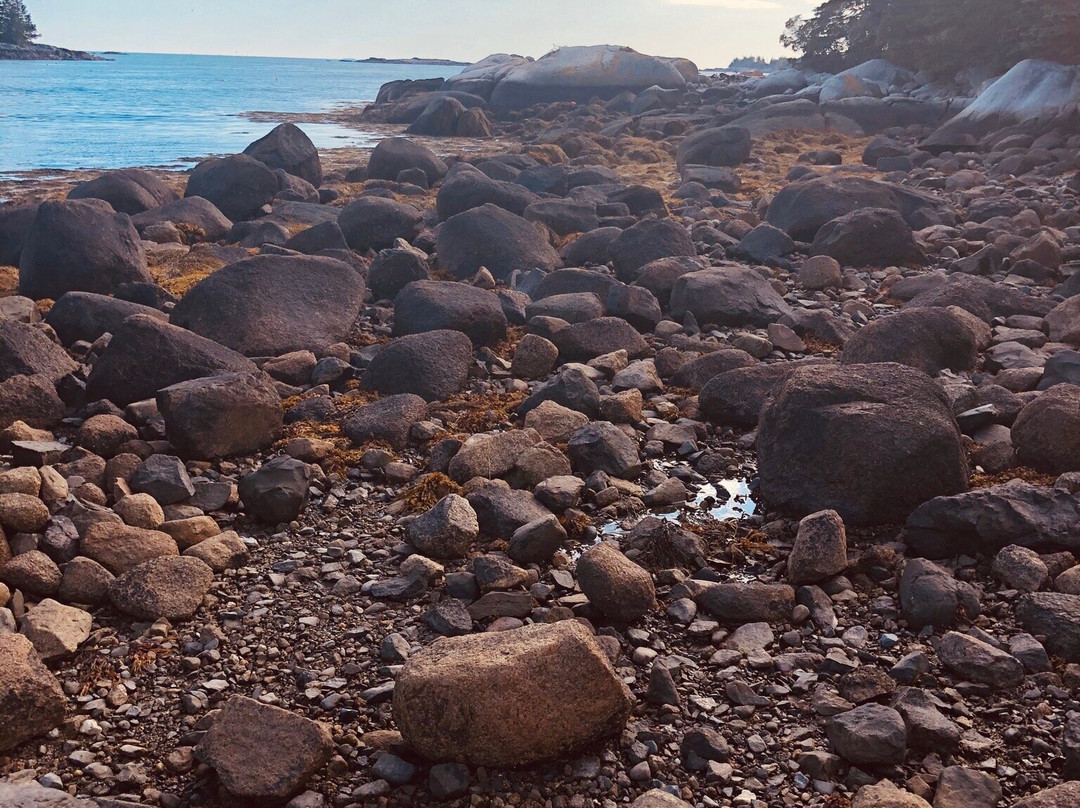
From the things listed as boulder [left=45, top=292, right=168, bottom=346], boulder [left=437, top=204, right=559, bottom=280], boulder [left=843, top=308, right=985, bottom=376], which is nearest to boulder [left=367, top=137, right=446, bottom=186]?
boulder [left=437, top=204, right=559, bottom=280]

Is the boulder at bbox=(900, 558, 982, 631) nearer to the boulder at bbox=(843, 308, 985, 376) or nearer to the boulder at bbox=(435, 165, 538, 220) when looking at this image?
the boulder at bbox=(843, 308, 985, 376)

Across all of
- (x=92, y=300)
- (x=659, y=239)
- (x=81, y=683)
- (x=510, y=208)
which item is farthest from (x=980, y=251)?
(x=81, y=683)

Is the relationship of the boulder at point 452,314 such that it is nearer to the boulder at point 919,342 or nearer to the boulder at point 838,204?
the boulder at point 919,342

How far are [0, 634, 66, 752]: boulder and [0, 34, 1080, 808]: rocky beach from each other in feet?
0.04

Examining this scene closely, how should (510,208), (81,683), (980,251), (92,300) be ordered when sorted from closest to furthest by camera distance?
(81,683) → (92,300) → (980,251) → (510,208)

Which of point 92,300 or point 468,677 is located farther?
point 92,300

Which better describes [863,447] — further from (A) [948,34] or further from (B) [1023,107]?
(A) [948,34]

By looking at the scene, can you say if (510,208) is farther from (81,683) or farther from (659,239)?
(81,683)

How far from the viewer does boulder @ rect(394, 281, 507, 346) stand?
29.0ft

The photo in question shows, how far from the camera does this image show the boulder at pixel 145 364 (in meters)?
7.11

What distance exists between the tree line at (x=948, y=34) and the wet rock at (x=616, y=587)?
1099 inches

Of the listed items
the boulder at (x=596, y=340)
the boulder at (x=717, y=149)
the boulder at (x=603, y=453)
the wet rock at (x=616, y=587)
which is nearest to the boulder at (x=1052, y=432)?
the boulder at (x=603, y=453)

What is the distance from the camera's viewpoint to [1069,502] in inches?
200

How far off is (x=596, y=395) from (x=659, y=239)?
5157 millimetres
